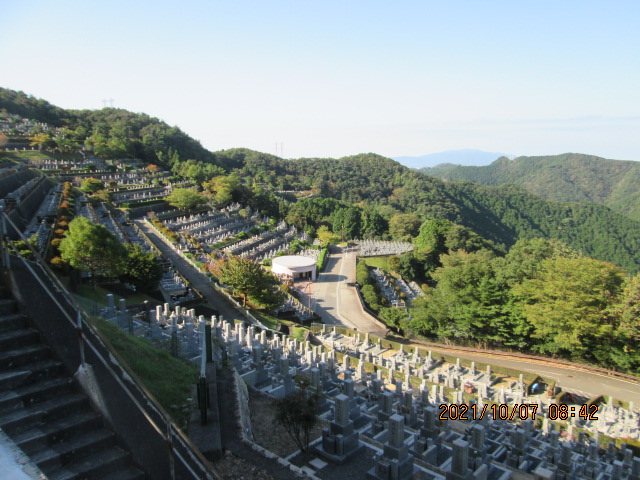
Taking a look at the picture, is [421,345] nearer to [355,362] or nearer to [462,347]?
[462,347]

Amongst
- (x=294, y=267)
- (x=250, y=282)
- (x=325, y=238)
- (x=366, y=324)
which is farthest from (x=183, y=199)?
(x=366, y=324)

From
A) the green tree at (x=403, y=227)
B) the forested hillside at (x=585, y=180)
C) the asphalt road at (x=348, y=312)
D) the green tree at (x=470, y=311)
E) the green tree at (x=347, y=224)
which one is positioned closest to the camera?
the asphalt road at (x=348, y=312)

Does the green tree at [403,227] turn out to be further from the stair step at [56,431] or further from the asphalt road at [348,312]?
the stair step at [56,431]

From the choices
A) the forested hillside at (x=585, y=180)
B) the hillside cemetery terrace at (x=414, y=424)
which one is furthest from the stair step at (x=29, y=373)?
the forested hillside at (x=585, y=180)

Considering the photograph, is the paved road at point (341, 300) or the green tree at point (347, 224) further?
the green tree at point (347, 224)

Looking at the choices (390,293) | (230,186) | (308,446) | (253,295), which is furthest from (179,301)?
(230,186)

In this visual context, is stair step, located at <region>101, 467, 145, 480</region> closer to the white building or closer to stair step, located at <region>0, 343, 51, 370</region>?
stair step, located at <region>0, 343, 51, 370</region>

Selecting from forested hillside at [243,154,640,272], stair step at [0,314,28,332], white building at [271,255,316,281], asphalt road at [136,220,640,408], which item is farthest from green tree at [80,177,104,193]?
forested hillside at [243,154,640,272]
